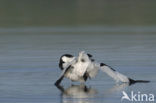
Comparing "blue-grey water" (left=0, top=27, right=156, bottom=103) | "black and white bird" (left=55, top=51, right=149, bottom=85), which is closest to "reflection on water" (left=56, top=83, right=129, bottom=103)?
"blue-grey water" (left=0, top=27, right=156, bottom=103)

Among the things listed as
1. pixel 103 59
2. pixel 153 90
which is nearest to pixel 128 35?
pixel 103 59

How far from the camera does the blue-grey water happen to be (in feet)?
44.2

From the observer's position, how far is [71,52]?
19297 mm

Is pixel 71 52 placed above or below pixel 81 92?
above

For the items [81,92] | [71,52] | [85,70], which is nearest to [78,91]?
[81,92]

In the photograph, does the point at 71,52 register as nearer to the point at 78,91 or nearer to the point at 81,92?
the point at 78,91

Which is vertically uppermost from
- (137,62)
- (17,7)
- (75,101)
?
(17,7)

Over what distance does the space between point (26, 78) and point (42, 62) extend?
2284 millimetres

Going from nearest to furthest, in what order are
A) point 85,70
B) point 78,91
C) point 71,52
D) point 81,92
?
point 81,92 < point 78,91 < point 85,70 < point 71,52

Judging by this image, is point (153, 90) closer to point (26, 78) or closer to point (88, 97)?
point (88, 97)

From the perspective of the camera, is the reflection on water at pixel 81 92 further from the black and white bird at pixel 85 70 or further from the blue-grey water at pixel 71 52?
the black and white bird at pixel 85 70

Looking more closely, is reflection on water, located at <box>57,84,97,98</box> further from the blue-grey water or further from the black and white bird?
the black and white bird

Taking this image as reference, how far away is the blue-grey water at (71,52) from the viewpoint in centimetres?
1348

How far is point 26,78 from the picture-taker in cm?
1524
